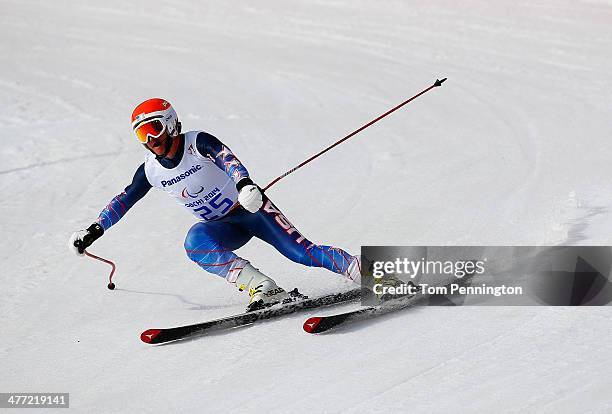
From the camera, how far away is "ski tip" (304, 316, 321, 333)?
5.12m

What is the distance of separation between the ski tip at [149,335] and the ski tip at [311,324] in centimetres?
92

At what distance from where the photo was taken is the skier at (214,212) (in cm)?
558

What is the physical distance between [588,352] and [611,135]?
15.1ft

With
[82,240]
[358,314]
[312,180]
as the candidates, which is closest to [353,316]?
[358,314]

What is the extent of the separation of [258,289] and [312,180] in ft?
9.94

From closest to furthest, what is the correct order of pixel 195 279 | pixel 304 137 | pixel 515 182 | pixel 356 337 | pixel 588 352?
pixel 588 352, pixel 356 337, pixel 195 279, pixel 515 182, pixel 304 137

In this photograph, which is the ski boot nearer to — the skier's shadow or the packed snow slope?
the packed snow slope

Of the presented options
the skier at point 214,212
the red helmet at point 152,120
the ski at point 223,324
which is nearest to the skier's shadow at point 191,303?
the skier at point 214,212

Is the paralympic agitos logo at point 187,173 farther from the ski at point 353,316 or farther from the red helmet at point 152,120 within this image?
the ski at point 353,316

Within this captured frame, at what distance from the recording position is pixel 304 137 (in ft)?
32.6

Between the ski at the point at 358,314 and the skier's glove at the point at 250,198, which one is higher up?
the skier's glove at the point at 250,198

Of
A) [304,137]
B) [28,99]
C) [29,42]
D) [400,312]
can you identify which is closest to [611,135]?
[304,137]

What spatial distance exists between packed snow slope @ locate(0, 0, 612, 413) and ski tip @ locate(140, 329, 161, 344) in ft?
0.30

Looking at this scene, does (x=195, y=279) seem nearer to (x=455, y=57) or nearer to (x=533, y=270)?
(x=533, y=270)
